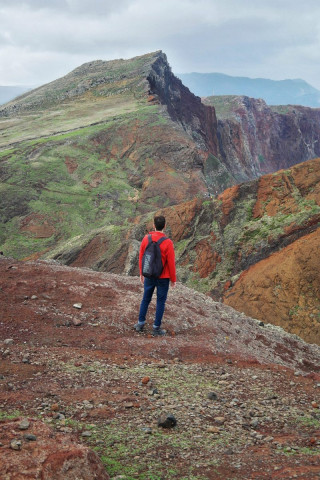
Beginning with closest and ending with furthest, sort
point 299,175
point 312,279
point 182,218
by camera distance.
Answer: point 312,279 → point 299,175 → point 182,218

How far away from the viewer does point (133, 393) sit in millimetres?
5508

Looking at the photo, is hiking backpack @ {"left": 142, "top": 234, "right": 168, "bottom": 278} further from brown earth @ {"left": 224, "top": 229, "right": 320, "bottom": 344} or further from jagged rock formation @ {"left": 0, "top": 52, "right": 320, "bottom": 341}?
jagged rock formation @ {"left": 0, "top": 52, "right": 320, "bottom": 341}

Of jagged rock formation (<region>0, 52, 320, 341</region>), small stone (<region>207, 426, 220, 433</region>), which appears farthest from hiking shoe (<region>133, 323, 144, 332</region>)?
jagged rock formation (<region>0, 52, 320, 341</region>)

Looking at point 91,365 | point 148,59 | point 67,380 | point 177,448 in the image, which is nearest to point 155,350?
point 91,365

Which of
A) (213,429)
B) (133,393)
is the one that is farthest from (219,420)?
(133,393)

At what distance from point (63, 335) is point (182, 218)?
47.2 feet

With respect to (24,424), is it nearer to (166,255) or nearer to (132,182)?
(166,255)

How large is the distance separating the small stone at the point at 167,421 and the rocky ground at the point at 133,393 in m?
0.03

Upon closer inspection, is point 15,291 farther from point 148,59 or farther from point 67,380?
point 148,59

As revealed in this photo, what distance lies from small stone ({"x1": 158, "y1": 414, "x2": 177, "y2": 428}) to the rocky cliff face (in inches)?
3626

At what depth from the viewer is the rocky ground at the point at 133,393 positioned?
12.1 ft

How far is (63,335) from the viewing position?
24.1 ft

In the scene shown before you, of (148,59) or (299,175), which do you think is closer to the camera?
(299,175)

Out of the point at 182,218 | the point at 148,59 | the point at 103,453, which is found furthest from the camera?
the point at 148,59
